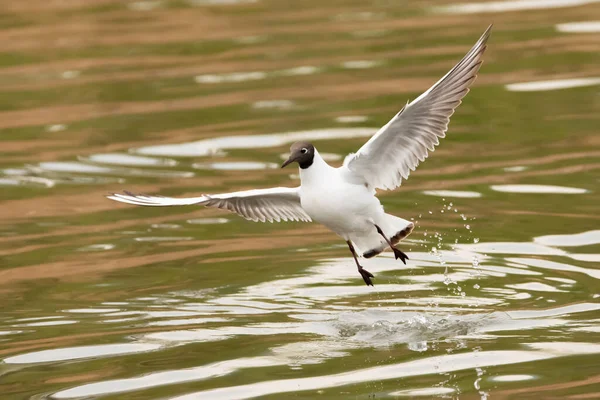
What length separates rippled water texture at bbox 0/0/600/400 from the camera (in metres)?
8.65

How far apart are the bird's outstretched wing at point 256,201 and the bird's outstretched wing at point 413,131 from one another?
25.0 inches

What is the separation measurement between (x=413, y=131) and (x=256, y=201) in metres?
1.54

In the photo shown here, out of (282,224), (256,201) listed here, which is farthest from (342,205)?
(282,224)

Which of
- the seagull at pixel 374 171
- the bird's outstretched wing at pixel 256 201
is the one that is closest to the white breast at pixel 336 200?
the seagull at pixel 374 171

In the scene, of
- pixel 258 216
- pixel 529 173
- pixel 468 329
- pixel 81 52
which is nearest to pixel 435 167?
pixel 529 173

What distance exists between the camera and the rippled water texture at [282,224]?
8.65 metres

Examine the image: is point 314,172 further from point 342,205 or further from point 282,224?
point 282,224

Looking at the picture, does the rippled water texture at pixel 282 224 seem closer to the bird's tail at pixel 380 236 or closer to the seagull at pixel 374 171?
the bird's tail at pixel 380 236

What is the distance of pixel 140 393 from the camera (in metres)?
8.21

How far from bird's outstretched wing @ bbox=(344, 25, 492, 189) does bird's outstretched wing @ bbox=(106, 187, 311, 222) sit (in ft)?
2.08

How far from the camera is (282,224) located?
504 inches

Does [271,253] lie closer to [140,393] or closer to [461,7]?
[140,393]

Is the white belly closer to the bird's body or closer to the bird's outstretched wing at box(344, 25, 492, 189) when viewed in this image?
the bird's body

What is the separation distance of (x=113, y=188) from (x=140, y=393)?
6134 millimetres
